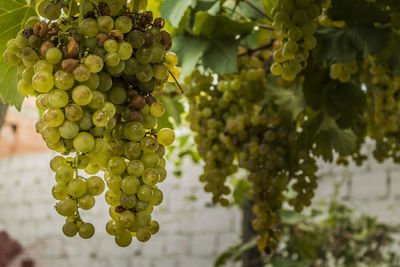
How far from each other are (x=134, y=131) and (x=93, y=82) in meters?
0.05

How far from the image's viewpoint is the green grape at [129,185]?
13.2 inches

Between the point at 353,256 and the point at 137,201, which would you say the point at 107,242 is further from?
the point at 137,201

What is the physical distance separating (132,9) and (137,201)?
171 millimetres

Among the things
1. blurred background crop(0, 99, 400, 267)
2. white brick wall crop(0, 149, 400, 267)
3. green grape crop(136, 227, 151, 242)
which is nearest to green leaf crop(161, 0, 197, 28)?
green grape crop(136, 227, 151, 242)

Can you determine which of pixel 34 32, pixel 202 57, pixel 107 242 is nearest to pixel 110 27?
pixel 34 32

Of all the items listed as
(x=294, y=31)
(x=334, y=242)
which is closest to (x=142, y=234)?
(x=294, y=31)

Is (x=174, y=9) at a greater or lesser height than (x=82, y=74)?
greater

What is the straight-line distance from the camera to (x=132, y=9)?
16.2 inches

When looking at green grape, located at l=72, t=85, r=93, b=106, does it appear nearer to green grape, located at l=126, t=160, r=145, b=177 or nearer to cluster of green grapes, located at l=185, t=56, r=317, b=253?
green grape, located at l=126, t=160, r=145, b=177

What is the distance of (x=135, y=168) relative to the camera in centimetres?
→ 34

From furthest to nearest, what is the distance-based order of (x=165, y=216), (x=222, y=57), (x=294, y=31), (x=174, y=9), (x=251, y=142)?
(x=165, y=216) < (x=251, y=142) < (x=222, y=57) < (x=174, y=9) < (x=294, y=31)

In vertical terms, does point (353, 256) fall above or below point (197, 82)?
below

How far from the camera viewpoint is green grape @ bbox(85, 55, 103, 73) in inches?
12.8

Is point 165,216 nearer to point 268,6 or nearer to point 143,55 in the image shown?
point 268,6
